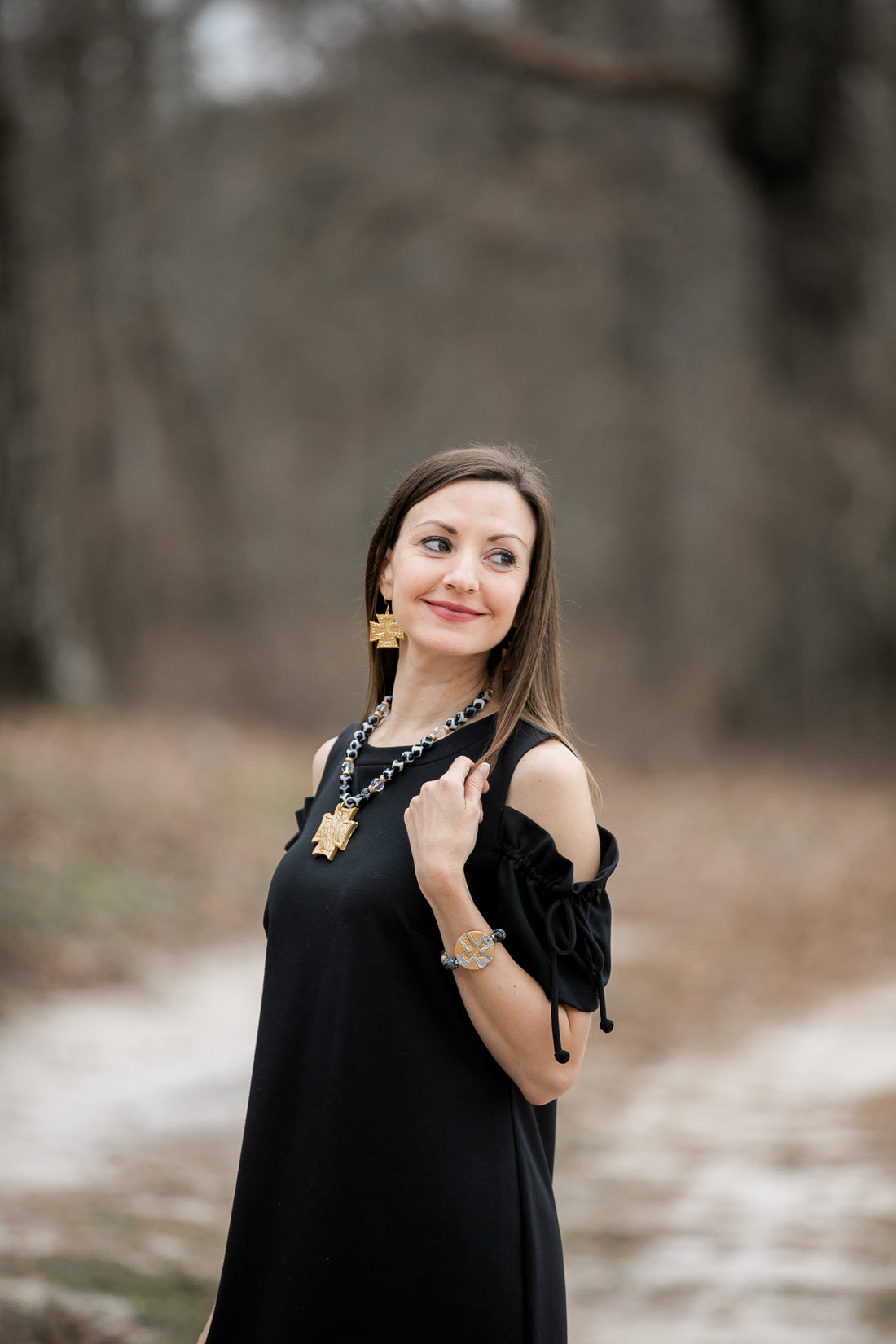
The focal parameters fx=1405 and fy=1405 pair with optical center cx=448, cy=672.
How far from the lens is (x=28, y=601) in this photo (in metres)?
11.9

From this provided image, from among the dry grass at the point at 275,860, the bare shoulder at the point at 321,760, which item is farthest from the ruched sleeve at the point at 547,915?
the dry grass at the point at 275,860

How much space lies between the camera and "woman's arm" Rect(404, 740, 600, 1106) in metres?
2.04

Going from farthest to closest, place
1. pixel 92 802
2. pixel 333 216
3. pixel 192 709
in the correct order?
pixel 333 216 → pixel 192 709 → pixel 92 802

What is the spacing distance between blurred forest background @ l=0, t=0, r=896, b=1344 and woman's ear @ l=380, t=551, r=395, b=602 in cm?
33

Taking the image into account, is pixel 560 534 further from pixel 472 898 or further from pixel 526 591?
pixel 472 898

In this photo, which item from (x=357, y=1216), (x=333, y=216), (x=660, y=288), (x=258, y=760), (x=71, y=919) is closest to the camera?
(x=357, y=1216)

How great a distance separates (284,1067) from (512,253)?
1547 centimetres

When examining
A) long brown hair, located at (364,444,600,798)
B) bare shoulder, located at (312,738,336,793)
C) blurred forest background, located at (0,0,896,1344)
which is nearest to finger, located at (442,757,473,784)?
long brown hair, located at (364,444,600,798)

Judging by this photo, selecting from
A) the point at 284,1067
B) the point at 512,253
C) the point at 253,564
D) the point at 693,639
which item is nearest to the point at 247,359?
the point at 253,564

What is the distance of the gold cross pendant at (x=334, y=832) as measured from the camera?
2.26 meters

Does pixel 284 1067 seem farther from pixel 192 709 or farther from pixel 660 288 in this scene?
pixel 660 288

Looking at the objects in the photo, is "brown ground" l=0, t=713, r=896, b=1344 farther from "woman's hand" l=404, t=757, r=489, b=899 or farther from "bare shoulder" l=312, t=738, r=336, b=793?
"woman's hand" l=404, t=757, r=489, b=899

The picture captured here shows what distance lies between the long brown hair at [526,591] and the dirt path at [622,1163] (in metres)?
2.33

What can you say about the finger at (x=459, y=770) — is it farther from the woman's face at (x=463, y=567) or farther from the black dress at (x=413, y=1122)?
the woman's face at (x=463, y=567)
